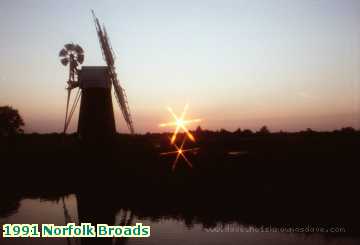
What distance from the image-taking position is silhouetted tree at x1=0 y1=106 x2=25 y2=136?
59969 millimetres

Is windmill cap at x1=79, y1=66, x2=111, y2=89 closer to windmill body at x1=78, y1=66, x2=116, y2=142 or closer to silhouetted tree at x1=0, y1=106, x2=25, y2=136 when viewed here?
windmill body at x1=78, y1=66, x2=116, y2=142

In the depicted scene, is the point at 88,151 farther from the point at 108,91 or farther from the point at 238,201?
the point at 238,201

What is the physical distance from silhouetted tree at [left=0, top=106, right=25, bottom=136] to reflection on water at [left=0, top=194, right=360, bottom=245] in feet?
154

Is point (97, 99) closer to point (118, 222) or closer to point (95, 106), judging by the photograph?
point (95, 106)

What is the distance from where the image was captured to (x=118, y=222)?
45.7ft

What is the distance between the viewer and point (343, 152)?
25.1 m

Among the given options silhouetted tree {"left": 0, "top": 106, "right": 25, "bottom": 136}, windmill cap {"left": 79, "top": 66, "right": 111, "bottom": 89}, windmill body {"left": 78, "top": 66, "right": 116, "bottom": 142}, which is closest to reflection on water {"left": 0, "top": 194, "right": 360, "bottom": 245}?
windmill body {"left": 78, "top": 66, "right": 116, "bottom": 142}

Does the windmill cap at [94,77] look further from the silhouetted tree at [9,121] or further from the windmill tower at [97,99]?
the silhouetted tree at [9,121]

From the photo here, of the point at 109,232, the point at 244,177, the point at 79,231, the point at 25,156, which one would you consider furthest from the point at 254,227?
the point at 25,156

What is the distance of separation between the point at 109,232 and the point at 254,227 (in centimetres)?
532

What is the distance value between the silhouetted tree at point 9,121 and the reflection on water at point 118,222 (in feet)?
154

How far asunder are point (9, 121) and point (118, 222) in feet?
177

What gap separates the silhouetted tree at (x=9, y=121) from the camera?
197 feet

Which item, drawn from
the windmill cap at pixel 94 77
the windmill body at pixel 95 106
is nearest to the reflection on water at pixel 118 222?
the windmill body at pixel 95 106
